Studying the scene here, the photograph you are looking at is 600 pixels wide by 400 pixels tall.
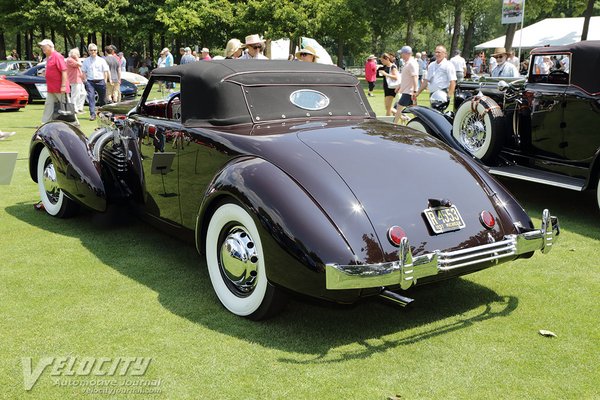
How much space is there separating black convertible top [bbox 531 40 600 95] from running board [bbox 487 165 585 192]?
95 centimetres

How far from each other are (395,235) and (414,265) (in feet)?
0.76

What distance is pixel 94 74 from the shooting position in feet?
49.7

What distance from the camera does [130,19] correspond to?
41.9 m

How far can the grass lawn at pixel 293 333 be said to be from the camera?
10.0 feet

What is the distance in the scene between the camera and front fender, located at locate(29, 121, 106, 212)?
5.41 metres

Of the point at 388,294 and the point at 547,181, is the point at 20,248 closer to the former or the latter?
the point at 388,294

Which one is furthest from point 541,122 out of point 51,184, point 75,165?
point 51,184

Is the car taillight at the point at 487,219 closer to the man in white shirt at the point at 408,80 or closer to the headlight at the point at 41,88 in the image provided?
the man in white shirt at the point at 408,80

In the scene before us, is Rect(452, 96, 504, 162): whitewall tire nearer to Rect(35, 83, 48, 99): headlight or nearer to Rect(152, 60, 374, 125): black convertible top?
Rect(152, 60, 374, 125): black convertible top

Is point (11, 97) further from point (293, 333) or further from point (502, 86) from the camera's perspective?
point (293, 333)

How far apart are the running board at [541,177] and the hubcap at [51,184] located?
450 centimetres

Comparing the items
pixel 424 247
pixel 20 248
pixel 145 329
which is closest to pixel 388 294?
pixel 424 247

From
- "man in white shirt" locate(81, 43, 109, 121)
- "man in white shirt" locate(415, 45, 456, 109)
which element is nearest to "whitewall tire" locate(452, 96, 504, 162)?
"man in white shirt" locate(415, 45, 456, 109)

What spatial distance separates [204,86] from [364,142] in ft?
4.38
